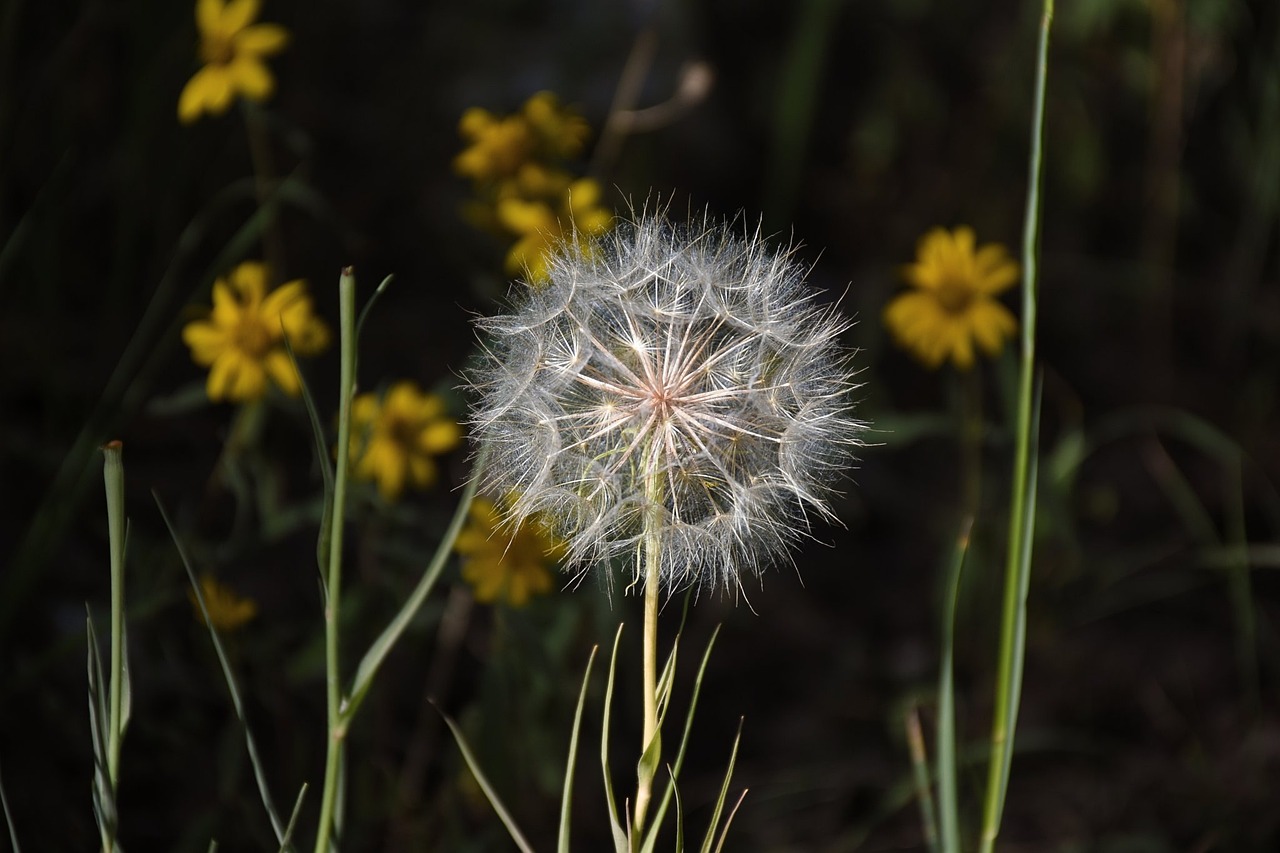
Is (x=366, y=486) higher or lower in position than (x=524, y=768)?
higher

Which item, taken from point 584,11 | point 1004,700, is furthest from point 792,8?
point 1004,700

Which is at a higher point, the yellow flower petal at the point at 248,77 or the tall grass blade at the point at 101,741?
the yellow flower petal at the point at 248,77

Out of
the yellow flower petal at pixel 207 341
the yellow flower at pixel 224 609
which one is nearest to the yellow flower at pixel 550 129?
the yellow flower petal at pixel 207 341

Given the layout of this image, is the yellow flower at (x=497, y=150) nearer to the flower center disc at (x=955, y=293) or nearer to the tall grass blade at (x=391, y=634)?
the flower center disc at (x=955, y=293)

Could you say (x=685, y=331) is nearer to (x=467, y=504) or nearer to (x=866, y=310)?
(x=467, y=504)

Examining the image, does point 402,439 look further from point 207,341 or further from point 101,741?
point 101,741

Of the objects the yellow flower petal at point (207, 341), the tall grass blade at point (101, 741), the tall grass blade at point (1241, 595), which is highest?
the tall grass blade at point (1241, 595)

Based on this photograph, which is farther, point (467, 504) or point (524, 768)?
point (524, 768)

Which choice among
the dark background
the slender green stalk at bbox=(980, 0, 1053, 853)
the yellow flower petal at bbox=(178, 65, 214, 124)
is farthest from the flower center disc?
the yellow flower petal at bbox=(178, 65, 214, 124)
